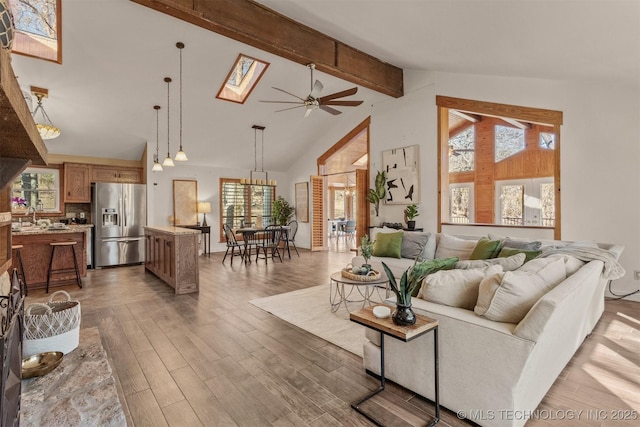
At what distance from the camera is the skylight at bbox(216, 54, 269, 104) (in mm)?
6109

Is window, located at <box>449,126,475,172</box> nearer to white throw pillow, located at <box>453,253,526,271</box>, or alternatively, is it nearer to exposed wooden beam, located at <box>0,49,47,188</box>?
white throw pillow, located at <box>453,253,526,271</box>

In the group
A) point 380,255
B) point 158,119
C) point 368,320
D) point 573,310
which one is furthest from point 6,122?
point 158,119

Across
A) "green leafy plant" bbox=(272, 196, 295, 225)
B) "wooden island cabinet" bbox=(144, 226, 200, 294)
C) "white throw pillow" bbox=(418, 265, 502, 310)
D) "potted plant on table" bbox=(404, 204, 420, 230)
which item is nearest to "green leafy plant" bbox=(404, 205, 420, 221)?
"potted plant on table" bbox=(404, 204, 420, 230)

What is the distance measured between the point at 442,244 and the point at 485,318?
2.97 m

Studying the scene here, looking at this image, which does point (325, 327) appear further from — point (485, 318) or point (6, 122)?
point (6, 122)

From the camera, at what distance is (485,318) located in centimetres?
190

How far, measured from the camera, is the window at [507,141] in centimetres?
899

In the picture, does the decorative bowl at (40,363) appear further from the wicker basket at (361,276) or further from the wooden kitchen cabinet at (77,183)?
the wooden kitchen cabinet at (77,183)

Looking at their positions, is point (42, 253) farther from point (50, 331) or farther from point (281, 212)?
point (281, 212)

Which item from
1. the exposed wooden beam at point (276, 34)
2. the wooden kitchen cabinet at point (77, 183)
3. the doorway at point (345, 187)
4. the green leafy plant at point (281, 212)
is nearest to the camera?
the exposed wooden beam at point (276, 34)

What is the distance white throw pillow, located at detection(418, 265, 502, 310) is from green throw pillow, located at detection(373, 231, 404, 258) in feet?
8.64

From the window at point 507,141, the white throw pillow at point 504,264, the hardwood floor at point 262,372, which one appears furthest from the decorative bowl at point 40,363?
the window at point 507,141

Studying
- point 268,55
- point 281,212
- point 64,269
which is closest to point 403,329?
point 268,55

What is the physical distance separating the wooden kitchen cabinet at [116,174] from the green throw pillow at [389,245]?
644 centimetres
